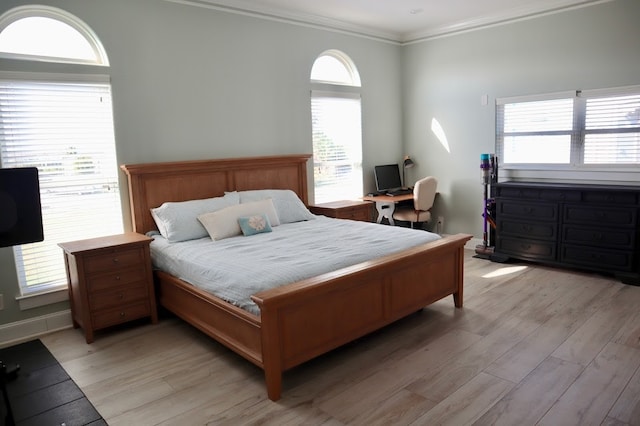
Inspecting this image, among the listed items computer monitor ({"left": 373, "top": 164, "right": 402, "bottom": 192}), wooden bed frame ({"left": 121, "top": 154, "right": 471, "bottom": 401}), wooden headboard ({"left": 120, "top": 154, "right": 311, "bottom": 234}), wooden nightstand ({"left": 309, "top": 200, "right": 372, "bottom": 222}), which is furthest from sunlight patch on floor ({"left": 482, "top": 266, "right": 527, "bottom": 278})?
wooden headboard ({"left": 120, "top": 154, "right": 311, "bottom": 234})

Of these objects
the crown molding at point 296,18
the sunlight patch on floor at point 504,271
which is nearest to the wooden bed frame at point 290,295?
the sunlight patch on floor at point 504,271

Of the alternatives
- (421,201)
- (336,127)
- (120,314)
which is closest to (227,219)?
(120,314)

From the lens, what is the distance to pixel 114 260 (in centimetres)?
337

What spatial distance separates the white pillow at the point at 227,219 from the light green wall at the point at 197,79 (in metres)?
0.69

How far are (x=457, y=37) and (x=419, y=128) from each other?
1188 mm

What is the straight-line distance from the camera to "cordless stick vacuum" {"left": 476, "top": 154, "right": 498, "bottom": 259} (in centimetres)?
514

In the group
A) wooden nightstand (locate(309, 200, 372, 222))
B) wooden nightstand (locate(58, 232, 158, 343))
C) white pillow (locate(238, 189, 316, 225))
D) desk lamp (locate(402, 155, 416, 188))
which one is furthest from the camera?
desk lamp (locate(402, 155, 416, 188))

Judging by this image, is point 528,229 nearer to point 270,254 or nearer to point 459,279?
point 459,279

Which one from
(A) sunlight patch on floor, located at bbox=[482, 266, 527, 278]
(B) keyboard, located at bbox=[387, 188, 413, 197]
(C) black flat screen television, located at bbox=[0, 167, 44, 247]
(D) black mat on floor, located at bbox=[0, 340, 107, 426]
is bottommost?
(D) black mat on floor, located at bbox=[0, 340, 107, 426]

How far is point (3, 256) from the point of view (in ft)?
10.9

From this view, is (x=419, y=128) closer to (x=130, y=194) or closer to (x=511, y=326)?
(x=511, y=326)

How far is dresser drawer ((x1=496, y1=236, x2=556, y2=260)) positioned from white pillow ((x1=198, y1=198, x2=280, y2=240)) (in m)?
2.67

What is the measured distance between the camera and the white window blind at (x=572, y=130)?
445 cm

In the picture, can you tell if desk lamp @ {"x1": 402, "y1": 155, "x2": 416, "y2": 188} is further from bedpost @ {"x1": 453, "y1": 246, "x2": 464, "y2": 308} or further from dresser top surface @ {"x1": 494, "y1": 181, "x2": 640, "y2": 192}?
bedpost @ {"x1": 453, "y1": 246, "x2": 464, "y2": 308}
